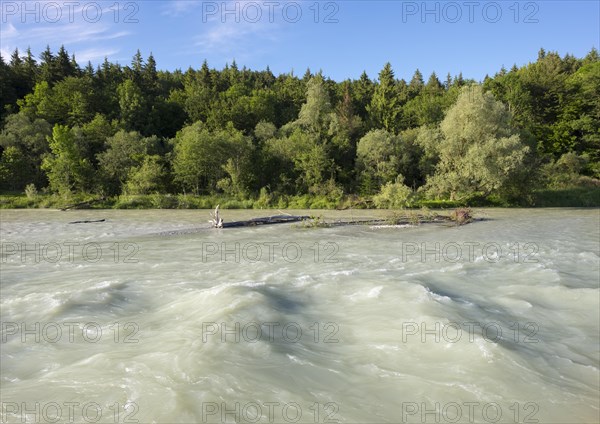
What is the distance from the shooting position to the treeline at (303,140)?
34.6 metres

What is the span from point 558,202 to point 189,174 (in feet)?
123

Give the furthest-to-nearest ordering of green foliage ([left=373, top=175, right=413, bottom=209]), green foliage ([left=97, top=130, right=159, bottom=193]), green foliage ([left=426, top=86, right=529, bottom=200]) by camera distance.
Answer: green foliage ([left=97, top=130, right=159, bottom=193]) < green foliage ([left=426, top=86, right=529, bottom=200]) < green foliage ([left=373, top=175, right=413, bottom=209])

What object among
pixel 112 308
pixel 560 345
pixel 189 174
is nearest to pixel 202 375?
pixel 112 308

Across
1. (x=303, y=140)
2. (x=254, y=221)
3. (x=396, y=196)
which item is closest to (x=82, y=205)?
(x=254, y=221)
